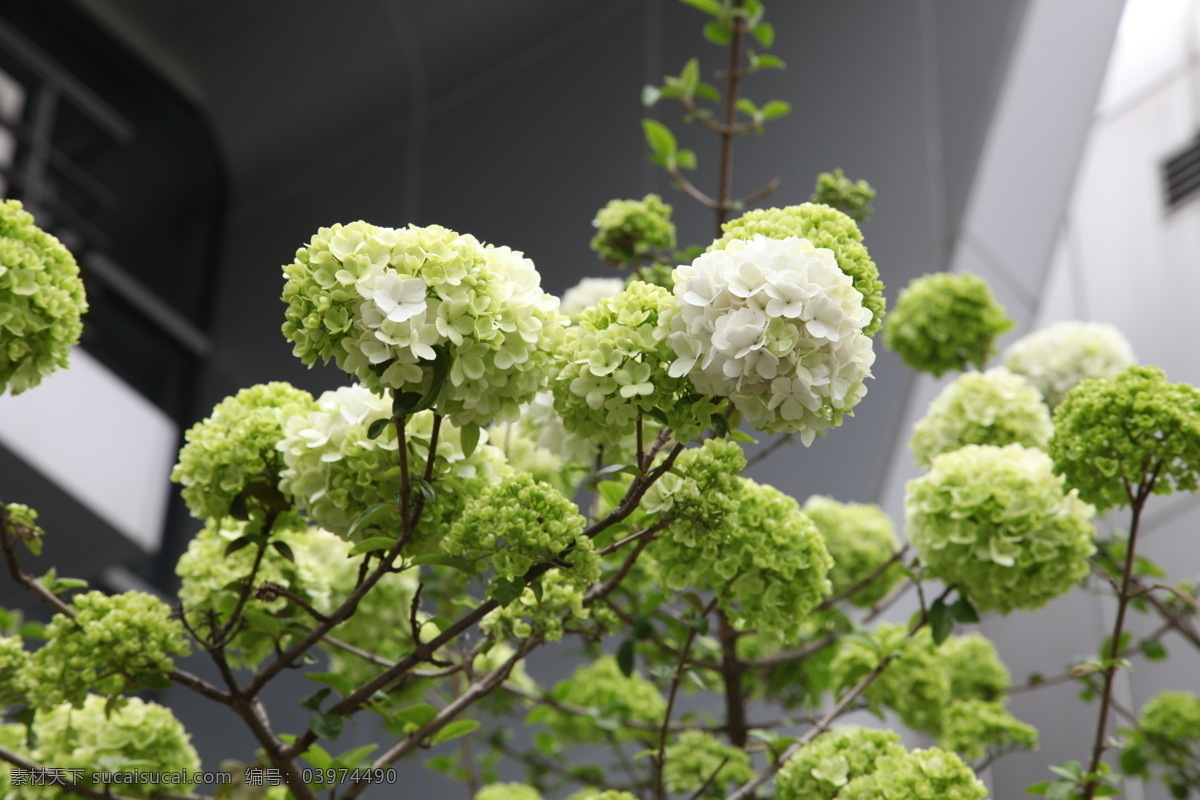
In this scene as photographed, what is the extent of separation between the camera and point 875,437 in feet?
10.8

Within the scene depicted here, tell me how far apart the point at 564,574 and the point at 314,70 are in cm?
462

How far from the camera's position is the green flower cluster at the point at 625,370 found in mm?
1074

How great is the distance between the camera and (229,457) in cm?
137

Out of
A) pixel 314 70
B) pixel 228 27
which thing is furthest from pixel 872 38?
pixel 228 27

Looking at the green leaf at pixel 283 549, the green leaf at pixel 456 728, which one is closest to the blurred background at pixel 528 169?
the green leaf at pixel 456 728

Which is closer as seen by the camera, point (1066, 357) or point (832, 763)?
point (832, 763)

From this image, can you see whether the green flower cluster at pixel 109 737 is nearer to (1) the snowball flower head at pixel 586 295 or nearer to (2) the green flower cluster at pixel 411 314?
(2) the green flower cluster at pixel 411 314

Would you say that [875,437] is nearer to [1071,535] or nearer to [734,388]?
[1071,535]

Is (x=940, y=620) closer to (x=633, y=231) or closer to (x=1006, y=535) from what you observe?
(x=1006, y=535)

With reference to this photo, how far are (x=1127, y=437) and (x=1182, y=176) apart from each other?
208 centimetres

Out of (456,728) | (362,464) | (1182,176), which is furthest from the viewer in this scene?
(1182,176)

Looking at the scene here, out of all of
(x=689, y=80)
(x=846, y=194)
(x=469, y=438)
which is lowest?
(x=469, y=438)

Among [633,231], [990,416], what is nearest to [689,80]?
[633,231]

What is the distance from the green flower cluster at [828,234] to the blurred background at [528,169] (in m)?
2.09
